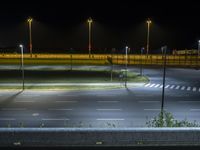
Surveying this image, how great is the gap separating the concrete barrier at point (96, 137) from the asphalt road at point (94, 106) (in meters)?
12.6

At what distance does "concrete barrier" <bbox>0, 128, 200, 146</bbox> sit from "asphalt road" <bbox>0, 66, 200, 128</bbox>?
1256 centimetres

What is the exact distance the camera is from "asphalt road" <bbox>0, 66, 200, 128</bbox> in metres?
28.0

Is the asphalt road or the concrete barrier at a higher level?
the concrete barrier

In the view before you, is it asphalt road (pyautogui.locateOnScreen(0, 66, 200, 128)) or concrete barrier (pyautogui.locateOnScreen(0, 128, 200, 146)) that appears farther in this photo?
asphalt road (pyautogui.locateOnScreen(0, 66, 200, 128))

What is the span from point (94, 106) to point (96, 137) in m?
24.4

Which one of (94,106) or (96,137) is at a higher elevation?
(96,137)

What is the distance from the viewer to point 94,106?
3406 centimetres

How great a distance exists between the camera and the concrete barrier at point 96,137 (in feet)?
31.8

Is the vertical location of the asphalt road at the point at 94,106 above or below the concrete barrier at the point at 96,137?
below

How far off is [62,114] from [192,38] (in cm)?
12621

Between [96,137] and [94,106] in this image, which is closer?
[96,137]

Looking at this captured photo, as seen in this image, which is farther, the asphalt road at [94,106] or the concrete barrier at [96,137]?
the asphalt road at [94,106]

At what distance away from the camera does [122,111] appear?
105 ft

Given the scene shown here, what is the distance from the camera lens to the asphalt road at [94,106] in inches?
1101
